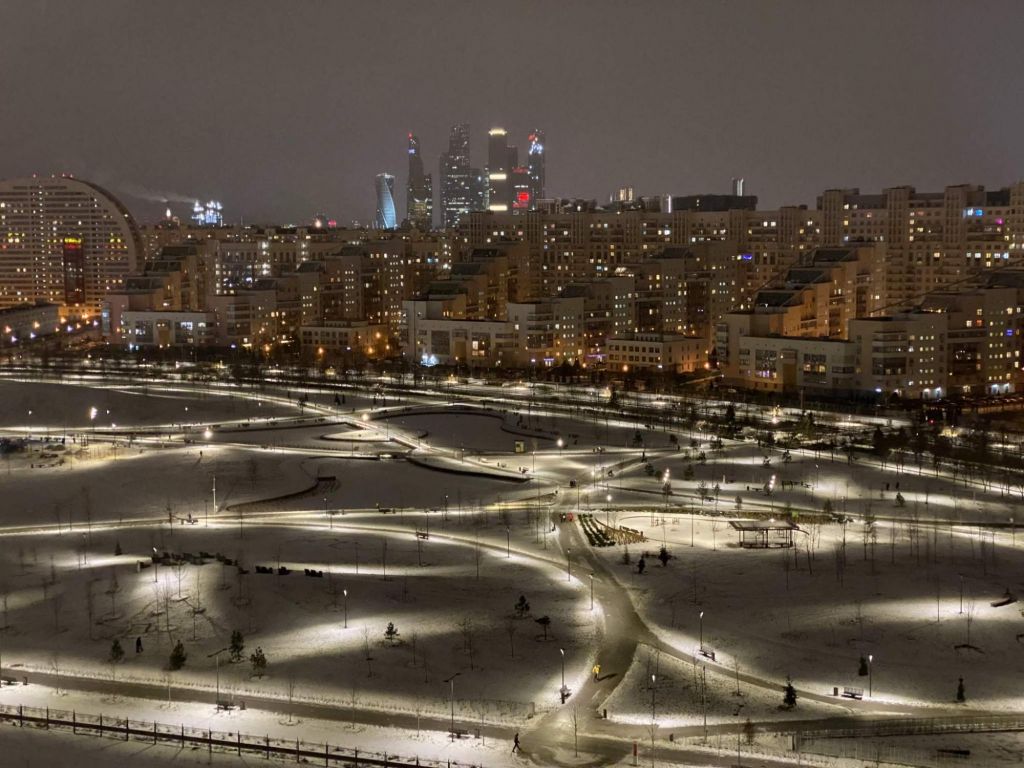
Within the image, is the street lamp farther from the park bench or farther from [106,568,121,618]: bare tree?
[106,568,121,618]: bare tree

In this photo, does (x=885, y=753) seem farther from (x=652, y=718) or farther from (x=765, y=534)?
(x=765, y=534)

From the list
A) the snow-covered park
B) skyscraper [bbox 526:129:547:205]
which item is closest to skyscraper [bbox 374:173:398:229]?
skyscraper [bbox 526:129:547:205]

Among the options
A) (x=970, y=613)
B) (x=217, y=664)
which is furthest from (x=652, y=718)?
(x=970, y=613)

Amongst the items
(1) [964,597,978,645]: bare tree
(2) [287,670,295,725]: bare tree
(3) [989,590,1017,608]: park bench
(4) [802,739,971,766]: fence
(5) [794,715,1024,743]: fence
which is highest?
(3) [989,590,1017,608]: park bench

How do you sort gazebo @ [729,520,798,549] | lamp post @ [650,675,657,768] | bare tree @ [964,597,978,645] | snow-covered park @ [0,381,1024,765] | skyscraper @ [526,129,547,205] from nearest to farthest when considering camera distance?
lamp post @ [650,675,657,768]
snow-covered park @ [0,381,1024,765]
bare tree @ [964,597,978,645]
gazebo @ [729,520,798,549]
skyscraper @ [526,129,547,205]

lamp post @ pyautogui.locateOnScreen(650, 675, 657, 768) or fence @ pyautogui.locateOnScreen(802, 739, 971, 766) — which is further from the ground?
lamp post @ pyautogui.locateOnScreen(650, 675, 657, 768)

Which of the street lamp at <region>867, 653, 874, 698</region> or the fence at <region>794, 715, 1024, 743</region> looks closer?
the fence at <region>794, 715, 1024, 743</region>

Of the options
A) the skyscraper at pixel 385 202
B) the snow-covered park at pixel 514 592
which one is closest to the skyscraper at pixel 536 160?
the skyscraper at pixel 385 202

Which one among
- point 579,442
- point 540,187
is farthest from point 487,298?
point 540,187
